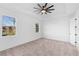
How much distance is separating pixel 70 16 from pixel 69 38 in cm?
51

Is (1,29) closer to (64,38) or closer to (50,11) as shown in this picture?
(50,11)

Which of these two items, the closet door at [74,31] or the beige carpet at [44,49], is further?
the beige carpet at [44,49]

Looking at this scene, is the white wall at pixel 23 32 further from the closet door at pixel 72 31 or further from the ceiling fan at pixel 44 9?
the closet door at pixel 72 31

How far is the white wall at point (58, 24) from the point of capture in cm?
222

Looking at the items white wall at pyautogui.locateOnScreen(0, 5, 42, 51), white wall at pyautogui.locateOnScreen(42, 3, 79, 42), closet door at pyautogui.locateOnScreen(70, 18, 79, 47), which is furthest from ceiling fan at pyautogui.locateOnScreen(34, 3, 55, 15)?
closet door at pyautogui.locateOnScreen(70, 18, 79, 47)

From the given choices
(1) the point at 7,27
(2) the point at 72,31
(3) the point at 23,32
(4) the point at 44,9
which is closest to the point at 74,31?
(2) the point at 72,31

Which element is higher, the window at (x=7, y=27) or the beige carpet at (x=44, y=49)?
the window at (x=7, y=27)

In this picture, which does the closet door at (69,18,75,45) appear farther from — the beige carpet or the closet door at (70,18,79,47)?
the beige carpet

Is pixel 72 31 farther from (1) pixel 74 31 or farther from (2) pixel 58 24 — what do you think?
(2) pixel 58 24

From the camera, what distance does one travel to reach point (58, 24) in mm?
2311

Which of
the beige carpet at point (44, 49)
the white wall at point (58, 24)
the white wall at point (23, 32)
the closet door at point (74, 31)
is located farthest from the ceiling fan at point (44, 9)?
the beige carpet at point (44, 49)

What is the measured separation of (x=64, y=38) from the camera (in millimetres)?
2270

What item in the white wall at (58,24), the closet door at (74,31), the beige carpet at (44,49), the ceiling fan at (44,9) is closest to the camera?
A: the ceiling fan at (44,9)

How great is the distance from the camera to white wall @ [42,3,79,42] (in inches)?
87.5
